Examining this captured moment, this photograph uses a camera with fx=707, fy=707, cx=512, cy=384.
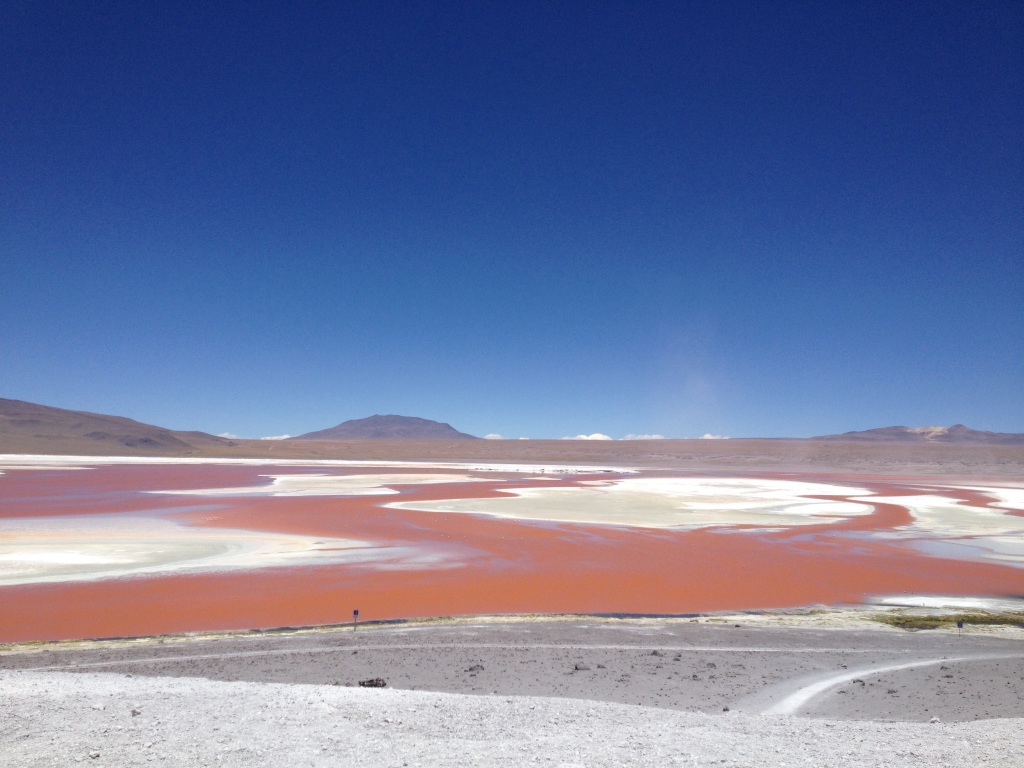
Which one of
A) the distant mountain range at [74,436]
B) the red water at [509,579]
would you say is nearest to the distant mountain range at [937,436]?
the distant mountain range at [74,436]

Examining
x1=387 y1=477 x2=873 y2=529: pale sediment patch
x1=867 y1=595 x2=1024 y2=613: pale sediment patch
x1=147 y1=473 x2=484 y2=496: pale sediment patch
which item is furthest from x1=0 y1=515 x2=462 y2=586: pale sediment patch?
x1=147 y1=473 x2=484 y2=496: pale sediment patch

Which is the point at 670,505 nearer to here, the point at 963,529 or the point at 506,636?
the point at 963,529

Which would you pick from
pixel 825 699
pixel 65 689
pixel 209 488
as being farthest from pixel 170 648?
pixel 209 488

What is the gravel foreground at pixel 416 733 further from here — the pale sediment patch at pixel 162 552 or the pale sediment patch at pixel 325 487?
the pale sediment patch at pixel 325 487

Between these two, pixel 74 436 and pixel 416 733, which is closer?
pixel 416 733

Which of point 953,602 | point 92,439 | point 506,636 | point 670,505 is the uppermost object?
point 92,439

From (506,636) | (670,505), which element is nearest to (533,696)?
(506,636)
